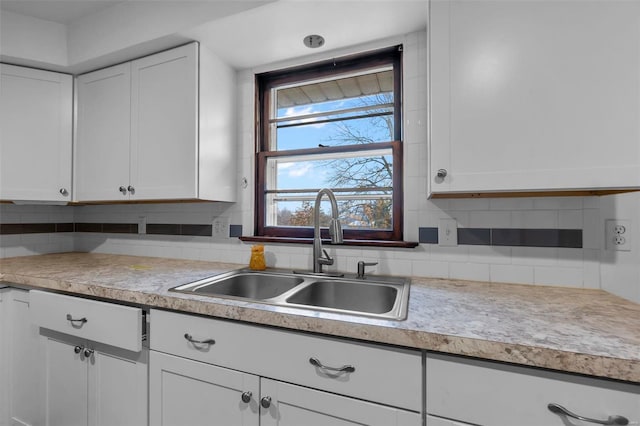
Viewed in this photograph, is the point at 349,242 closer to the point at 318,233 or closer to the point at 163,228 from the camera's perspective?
the point at 318,233

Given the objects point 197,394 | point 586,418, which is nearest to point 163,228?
point 197,394

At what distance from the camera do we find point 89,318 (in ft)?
4.04

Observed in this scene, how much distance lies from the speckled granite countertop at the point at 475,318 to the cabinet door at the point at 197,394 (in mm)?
205

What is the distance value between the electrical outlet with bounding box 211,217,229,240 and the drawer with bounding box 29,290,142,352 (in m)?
0.79

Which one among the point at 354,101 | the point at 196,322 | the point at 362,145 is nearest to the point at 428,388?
the point at 196,322

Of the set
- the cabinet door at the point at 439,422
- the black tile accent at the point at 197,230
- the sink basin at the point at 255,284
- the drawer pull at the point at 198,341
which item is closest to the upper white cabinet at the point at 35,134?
the black tile accent at the point at 197,230

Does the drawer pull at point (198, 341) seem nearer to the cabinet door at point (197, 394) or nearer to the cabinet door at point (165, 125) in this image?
the cabinet door at point (197, 394)

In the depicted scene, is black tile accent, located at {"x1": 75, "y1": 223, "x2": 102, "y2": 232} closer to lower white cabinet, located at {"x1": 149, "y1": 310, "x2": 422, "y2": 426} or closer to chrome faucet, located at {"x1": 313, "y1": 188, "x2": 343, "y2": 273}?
lower white cabinet, located at {"x1": 149, "y1": 310, "x2": 422, "y2": 426}

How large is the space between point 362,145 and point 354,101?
0.30 m

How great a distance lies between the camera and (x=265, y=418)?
95 cm

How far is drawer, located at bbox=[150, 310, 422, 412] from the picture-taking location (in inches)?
31.9

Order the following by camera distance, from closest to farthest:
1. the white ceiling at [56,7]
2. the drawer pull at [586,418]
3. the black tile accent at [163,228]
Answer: the drawer pull at [586,418]
the white ceiling at [56,7]
the black tile accent at [163,228]

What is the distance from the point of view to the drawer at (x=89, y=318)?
3.75 feet

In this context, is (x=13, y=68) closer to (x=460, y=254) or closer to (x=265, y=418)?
(x=265, y=418)
